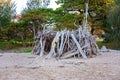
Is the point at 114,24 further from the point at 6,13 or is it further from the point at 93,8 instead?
the point at 6,13

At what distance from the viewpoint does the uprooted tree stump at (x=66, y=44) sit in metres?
10.9

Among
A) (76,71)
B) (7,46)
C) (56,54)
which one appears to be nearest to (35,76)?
(76,71)

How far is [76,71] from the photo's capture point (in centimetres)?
705

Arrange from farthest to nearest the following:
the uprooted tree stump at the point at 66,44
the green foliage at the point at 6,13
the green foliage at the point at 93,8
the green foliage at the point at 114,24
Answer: the green foliage at the point at 93,8, the green foliage at the point at 6,13, the green foliage at the point at 114,24, the uprooted tree stump at the point at 66,44

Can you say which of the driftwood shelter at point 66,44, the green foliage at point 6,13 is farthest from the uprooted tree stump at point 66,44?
the green foliage at point 6,13

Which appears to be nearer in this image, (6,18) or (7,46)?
(7,46)

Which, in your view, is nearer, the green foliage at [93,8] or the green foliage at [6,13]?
the green foliage at [6,13]

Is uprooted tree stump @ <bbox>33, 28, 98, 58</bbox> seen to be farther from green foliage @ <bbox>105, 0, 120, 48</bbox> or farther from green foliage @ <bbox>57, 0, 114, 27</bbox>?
green foliage @ <bbox>57, 0, 114, 27</bbox>

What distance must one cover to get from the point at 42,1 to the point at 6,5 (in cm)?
411

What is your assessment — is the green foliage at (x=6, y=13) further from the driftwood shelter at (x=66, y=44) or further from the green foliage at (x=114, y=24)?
the driftwood shelter at (x=66, y=44)

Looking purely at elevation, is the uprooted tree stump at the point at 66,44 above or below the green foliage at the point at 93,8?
below

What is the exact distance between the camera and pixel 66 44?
11.5 meters

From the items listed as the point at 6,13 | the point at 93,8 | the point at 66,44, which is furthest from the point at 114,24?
the point at 6,13

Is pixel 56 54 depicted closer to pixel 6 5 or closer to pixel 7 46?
pixel 7 46
